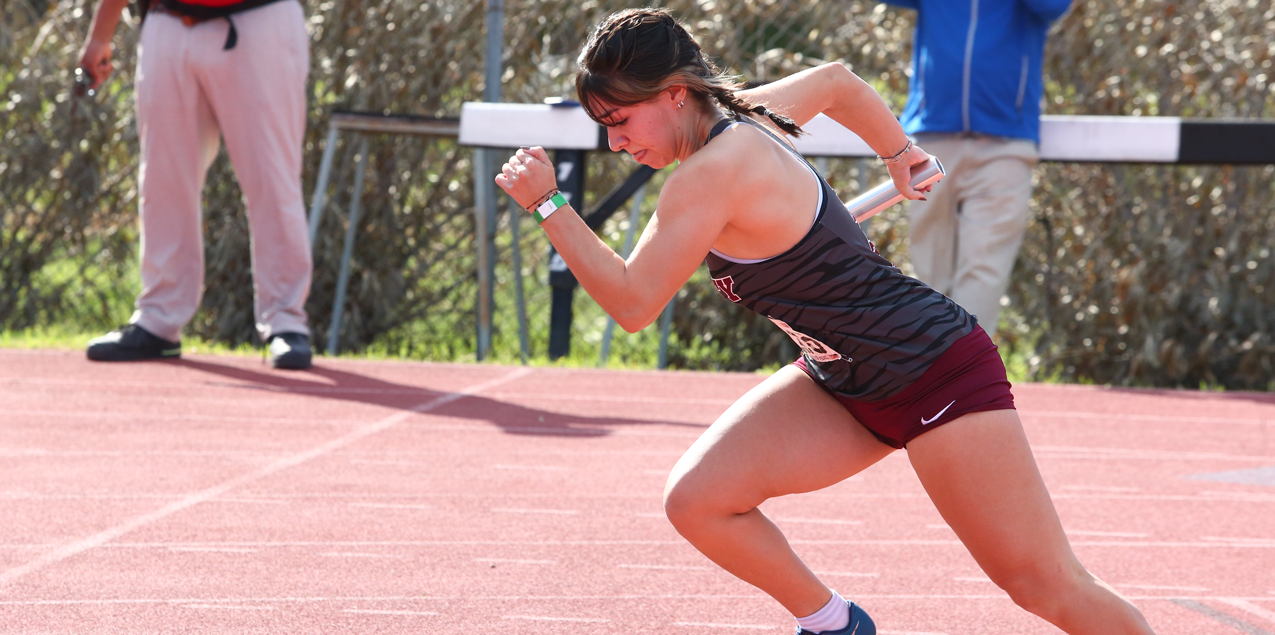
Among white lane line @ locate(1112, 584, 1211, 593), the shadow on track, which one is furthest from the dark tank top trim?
the shadow on track

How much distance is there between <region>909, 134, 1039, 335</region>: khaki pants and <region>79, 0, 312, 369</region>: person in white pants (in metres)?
2.81

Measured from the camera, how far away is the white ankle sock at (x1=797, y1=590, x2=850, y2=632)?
2.51 metres

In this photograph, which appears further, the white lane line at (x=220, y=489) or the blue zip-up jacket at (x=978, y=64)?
the blue zip-up jacket at (x=978, y=64)

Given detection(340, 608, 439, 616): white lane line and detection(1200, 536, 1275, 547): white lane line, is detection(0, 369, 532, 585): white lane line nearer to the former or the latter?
detection(340, 608, 439, 616): white lane line

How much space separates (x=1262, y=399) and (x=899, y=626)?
13.6ft

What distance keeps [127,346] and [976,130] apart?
392 cm

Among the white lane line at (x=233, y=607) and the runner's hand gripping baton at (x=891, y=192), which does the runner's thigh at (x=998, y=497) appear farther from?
the white lane line at (x=233, y=607)

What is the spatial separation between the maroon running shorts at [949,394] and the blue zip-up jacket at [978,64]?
11.5 feet

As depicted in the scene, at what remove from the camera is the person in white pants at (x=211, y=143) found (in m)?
5.77

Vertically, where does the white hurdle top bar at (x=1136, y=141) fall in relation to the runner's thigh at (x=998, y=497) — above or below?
above

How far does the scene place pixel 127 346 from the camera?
6176 millimetres

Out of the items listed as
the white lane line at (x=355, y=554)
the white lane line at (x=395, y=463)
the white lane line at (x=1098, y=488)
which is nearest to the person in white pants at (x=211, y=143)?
the white lane line at (x=395, y=463)

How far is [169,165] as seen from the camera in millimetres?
5941

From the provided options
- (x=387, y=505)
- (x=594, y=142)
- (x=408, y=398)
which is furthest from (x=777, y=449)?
(x=594, y=142)
